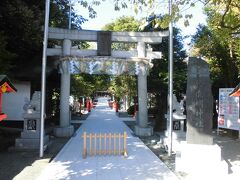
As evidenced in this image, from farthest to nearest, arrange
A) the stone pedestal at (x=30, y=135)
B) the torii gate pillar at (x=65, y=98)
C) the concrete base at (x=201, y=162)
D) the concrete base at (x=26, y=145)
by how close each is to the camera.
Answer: the torii gate pillar at (x=65, y=98) < the stone pedestal at (x=30, y=135) < the concrete base at (x=26, y=145) < the concrete base at (x=201, y=162)

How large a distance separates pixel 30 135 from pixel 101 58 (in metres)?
6.56

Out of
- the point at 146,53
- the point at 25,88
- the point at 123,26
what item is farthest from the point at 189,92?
the point at 123,26

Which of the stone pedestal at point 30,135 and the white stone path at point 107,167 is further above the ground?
the stone pedestal at point 30,135

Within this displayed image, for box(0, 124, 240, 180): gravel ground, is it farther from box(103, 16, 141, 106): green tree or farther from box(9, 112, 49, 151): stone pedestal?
→ box(103, 16, 141, 106): green tree

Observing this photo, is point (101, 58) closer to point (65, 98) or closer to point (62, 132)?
point (65, 98)

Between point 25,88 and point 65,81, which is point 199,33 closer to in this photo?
point 65,81

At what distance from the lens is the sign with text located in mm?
18422

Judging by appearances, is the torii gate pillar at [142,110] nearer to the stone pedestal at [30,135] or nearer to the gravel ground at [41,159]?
the gravel ground at [41,159]

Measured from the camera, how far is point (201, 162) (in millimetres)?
11000

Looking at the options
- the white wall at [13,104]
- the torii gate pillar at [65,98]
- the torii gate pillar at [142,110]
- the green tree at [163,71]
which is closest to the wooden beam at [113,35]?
the torii gate pillar at [65,98]

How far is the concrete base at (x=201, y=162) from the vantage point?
35.2ft

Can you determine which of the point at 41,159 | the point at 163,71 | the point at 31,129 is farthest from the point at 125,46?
the point at 41,159

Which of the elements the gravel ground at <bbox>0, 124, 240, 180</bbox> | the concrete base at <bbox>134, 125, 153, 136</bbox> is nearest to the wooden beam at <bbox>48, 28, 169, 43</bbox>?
the concrete base at <bbox>134, 125, 153, 136</bbox>

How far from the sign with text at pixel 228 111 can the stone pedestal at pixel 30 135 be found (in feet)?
30.5
